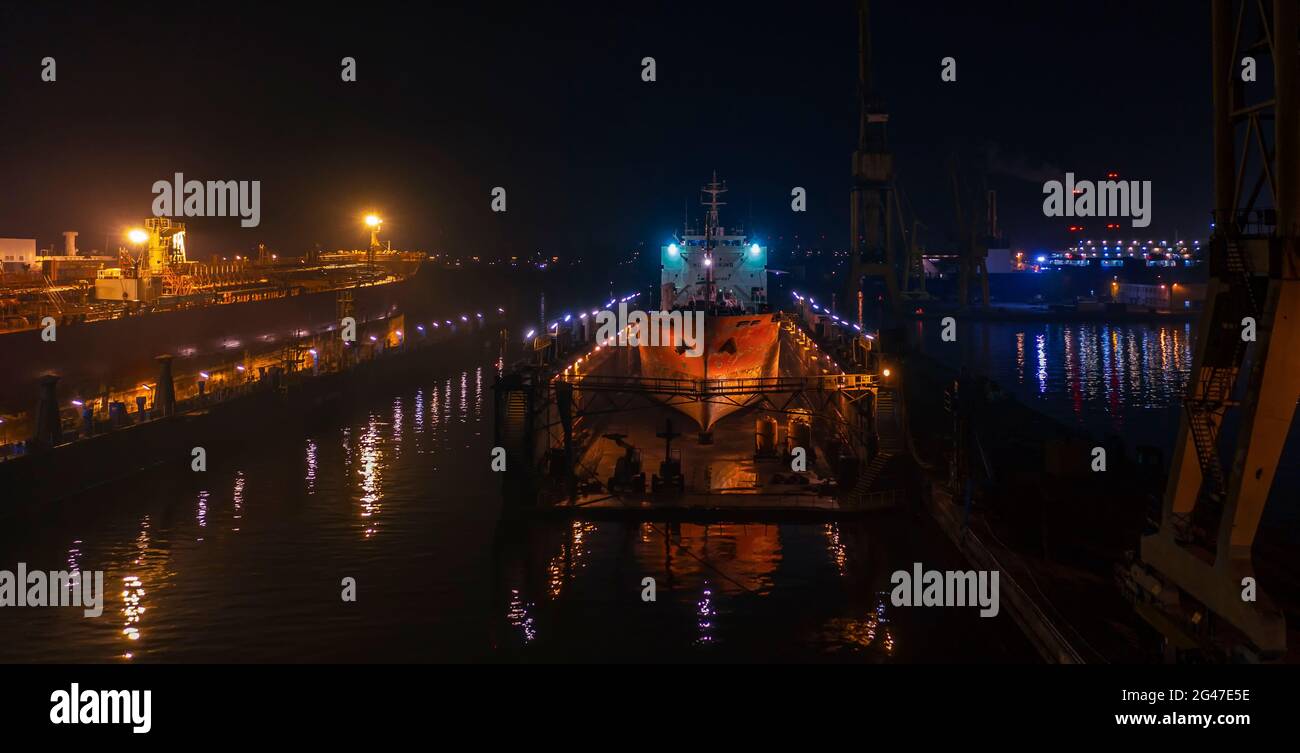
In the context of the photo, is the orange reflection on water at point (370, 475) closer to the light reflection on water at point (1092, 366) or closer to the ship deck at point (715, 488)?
the ship deck at point (715, 488)

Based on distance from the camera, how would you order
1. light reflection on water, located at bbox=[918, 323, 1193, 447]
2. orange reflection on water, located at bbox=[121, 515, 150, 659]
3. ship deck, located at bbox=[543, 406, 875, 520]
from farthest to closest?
light reflection on water, located at bbox=[918, 323, 1193, 447]
ship deck, located at bbox=[543, 406, 875, 520]
orange reflection on water, located at bbox=[121, 515, 150, 659]

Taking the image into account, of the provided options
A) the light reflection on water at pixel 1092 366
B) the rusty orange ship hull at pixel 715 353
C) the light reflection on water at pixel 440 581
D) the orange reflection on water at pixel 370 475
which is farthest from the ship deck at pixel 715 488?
the light reflection on water at pixel 1092 366

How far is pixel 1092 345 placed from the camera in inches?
3044

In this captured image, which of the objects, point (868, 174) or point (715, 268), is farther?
point (868, 174)

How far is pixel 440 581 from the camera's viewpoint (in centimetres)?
2034

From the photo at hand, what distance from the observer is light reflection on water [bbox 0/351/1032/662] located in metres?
16.7

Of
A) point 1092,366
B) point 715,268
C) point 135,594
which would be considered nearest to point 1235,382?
point 135,594

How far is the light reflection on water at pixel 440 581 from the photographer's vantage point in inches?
658

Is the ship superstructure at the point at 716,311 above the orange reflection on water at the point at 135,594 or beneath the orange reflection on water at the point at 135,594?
above

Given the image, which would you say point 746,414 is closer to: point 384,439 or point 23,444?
point 384,439

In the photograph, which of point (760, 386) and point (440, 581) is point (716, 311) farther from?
point (440, 581)

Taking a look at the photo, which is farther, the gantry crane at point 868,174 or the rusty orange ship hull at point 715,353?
the gantry crane at point 868,174

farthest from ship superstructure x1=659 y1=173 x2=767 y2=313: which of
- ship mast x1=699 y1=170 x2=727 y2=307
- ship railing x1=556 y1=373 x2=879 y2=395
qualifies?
ship railing x1=556 y1=373 x2=879 y2=395

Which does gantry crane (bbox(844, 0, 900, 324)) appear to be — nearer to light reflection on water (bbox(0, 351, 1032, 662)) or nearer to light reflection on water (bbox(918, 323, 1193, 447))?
light reflection on water (bbox(918, 323, 1193, 447))
